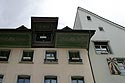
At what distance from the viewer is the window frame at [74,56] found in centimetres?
2045

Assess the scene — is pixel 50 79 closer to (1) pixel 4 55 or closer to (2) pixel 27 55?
(2) pixel 27 55

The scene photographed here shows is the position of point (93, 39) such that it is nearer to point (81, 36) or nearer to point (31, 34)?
point (81, 36)

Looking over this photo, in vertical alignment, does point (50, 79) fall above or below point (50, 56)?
below

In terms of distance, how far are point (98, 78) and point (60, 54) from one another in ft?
14.1

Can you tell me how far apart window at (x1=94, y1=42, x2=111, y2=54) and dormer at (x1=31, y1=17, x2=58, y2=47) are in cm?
480

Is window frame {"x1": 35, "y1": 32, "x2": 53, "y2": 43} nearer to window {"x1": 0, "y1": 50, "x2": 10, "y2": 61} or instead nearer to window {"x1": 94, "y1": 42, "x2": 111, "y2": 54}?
window {"x1": 0, "y1": 50, "x2": 10, "y2": 61}

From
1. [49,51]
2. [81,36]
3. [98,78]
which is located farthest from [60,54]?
[98,78]

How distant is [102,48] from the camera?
23.3 metres

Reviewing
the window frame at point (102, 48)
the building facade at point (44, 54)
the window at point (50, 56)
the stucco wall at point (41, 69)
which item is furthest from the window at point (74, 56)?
the window frame at point (102, 48)

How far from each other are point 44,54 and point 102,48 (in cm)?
643

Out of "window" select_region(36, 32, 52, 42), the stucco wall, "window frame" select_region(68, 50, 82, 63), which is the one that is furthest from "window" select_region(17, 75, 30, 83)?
"window" select_region(36, 32, 52, 42)

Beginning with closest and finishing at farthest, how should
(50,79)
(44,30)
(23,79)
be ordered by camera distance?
(23,79), (50,79), (44,30)

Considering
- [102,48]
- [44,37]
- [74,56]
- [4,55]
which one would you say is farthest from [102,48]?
[4,55]

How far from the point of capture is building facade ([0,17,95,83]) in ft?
60.6
